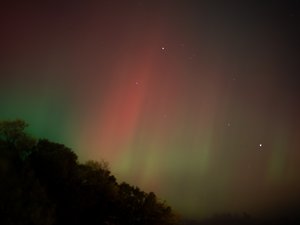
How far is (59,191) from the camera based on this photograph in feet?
161

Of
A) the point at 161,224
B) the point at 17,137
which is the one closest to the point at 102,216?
the point at 161,224

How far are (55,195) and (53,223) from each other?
3.70m

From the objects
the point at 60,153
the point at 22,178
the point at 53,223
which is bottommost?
the point at 53,223

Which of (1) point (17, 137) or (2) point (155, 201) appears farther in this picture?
(2) point (155, 201)

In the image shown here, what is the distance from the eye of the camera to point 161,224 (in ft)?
179

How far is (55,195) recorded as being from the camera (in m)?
48.6

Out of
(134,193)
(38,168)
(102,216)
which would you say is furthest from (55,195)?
(134,193)

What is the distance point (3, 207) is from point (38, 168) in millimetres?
9511

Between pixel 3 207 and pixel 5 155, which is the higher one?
pixel 5 155

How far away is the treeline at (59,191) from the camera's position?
40.5m

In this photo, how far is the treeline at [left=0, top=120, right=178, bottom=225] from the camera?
133 feet

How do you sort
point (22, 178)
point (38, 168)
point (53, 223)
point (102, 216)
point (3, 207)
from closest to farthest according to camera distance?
1. point (3, 207)
2. point (22, 178)
3. point (53, 223)
4. point (38, 168)
5. point (102, 216)

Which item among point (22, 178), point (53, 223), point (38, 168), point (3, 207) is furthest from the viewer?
point (38, 168)

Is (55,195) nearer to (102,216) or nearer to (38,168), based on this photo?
(38,168)
